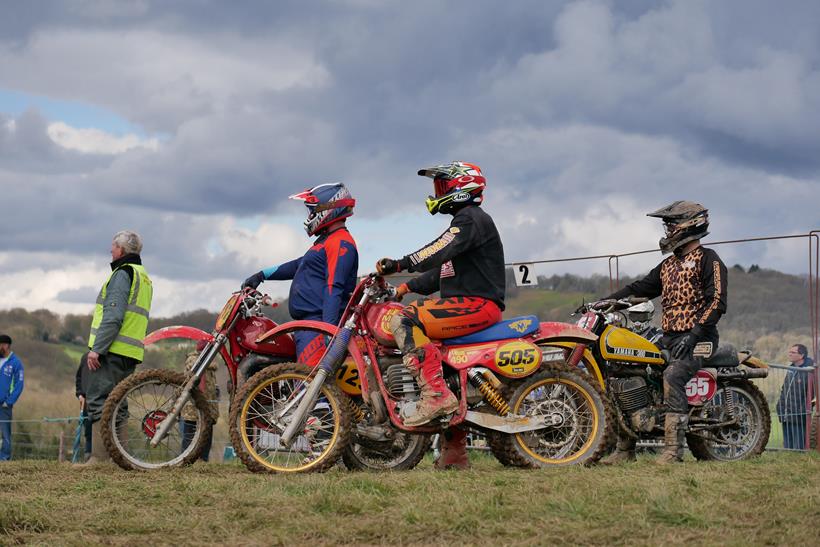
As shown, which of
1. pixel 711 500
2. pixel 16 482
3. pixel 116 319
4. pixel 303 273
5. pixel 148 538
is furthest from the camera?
pixel 116 319

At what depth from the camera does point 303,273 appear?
32.7 feet

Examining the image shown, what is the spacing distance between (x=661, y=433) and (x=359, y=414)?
301 cm

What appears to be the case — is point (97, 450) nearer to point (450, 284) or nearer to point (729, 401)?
point (450, 284)

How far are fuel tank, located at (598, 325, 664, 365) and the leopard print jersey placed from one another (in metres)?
0.33

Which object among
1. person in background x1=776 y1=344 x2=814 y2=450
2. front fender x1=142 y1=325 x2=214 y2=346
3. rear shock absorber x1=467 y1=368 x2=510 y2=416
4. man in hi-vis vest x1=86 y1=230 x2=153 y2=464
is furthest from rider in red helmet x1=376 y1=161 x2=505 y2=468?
person in background x1=776 y1=344 x2=814 y2=450

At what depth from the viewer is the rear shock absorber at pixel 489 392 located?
8891 millimetres

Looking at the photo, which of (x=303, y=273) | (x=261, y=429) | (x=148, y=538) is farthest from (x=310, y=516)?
(x=303, y=273)

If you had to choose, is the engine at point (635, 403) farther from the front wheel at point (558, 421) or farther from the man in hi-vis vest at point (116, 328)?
the man in hi-vis vest at point (116, 328)

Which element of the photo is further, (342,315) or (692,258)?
(692,258)

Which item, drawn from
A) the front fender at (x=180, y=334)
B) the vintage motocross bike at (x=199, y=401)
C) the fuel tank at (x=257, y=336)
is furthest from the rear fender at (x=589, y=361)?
the front fender at (x=180, y=334)

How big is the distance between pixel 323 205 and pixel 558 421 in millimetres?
2763

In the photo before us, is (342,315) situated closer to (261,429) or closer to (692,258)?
(261,429)

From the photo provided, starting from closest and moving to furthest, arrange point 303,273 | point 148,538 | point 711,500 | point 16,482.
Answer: point 148,538 < point 711,500 < point 16,482 < point 303,273

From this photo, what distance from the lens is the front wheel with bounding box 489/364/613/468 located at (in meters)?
8.94
